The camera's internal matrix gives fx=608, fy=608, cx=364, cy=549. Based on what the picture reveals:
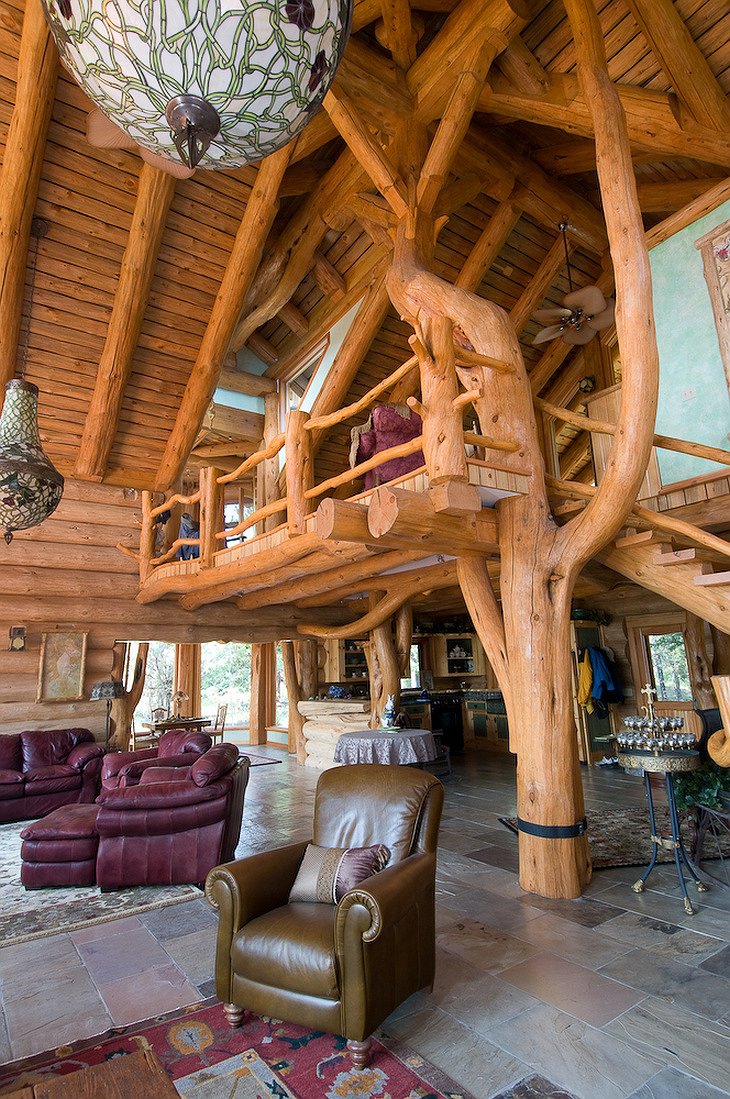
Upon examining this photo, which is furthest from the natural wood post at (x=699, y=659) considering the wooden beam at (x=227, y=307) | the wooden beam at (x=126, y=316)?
the wooden beam at (x=126, y=316)

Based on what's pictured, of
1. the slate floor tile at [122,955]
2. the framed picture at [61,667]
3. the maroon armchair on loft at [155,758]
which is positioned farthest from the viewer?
the framed picture at [61,667]

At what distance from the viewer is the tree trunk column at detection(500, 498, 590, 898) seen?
4102 millimetres

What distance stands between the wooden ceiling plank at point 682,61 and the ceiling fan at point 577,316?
5.70ft

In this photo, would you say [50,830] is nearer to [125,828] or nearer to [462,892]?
[125,828]

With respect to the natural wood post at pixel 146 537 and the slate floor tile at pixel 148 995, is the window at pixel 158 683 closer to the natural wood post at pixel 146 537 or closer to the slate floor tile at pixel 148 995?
the natural wood post at pixel 146 537

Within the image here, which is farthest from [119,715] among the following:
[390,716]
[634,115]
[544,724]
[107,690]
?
[634,115]

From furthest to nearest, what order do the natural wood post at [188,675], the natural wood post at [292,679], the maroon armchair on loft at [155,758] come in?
the natural wood post at [188,675]
the natural wood post at [292,679]
the maroon armchair on loft at [155,758]

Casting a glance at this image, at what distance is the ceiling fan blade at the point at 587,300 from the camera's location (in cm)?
660

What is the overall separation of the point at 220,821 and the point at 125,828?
0.70m

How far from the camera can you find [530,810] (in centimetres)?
420

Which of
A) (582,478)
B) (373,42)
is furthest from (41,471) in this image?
(582,478)

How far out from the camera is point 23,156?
17.2ft

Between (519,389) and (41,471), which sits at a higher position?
(519,389)

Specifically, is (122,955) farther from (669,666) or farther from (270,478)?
(669,666)
